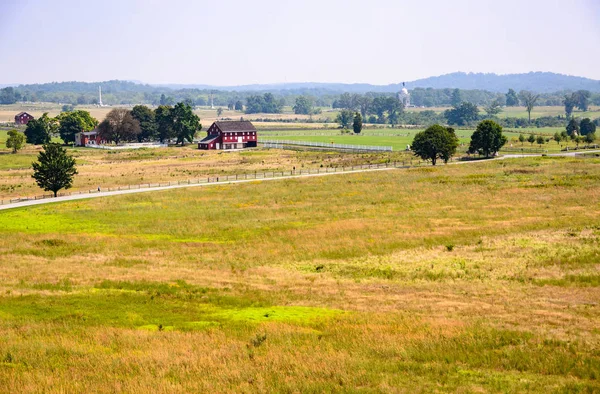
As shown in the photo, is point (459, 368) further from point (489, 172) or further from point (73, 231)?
point (489, 172)

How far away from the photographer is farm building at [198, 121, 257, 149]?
154125 mm

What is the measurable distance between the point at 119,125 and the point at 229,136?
96.0 ft

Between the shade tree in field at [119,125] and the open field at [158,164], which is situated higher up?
the shade tree in field at [119,125]

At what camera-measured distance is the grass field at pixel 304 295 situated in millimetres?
21906

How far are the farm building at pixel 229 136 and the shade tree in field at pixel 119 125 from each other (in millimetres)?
19461

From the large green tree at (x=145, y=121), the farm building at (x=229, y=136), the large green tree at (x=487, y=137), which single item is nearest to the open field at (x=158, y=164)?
the farm building at (x=229, y=136)

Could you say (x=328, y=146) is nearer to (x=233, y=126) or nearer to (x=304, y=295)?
(x=233, y=126)

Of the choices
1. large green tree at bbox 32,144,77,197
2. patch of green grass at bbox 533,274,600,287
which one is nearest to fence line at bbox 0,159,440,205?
large green tree at bbox 32,144,77,197

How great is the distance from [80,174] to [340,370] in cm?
9217

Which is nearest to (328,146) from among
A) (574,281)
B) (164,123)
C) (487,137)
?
(487,137)

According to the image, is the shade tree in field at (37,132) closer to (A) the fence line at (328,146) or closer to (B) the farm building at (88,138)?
(B) the farm building at (88,138)

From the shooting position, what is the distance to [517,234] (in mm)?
51656

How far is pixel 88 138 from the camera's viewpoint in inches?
6506

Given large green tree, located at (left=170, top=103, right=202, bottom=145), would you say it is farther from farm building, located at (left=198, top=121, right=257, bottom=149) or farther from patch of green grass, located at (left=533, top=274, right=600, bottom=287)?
patch of green grass, located at (left=533, top=274, right=600, bottom=287)
